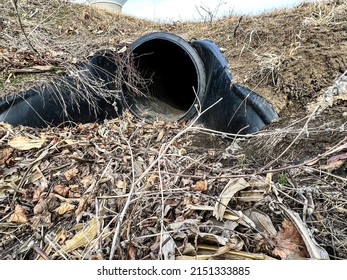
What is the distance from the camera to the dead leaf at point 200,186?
5.41ft

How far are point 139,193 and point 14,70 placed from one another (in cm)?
272

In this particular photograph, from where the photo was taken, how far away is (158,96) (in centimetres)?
504

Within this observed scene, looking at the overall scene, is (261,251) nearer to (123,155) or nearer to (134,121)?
(123,155)

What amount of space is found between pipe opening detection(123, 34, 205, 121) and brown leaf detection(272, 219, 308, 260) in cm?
256

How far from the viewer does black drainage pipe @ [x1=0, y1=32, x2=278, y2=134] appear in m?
3.18

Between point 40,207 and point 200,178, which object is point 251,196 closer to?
point 200,178

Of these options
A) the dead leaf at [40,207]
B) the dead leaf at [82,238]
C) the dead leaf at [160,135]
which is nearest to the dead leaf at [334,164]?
the dead leaf at [82,238]

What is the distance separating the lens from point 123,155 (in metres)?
2.38

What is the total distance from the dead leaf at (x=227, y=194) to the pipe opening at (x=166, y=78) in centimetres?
230

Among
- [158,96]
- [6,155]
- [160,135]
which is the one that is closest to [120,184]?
[6,155]

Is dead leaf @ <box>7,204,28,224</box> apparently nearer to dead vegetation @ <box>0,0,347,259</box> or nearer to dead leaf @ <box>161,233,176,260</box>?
dead vegetation @ <box>0,0,347,259</box>

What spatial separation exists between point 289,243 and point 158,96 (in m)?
3.89
